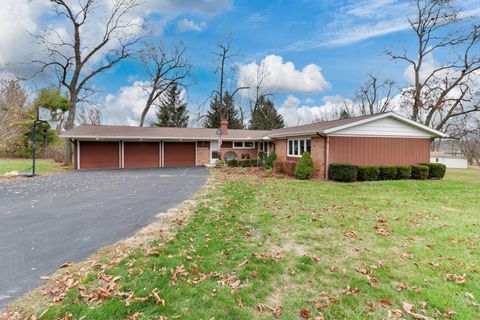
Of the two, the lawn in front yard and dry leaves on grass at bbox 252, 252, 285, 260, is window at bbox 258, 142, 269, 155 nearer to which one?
the lawn in front yard

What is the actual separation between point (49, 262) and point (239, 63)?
30.7 m

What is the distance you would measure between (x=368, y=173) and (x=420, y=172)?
3.15 metres

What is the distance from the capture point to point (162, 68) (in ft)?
93.8

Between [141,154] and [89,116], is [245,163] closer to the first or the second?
[141,154]

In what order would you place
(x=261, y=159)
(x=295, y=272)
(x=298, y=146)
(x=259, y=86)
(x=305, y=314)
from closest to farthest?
1. (x=305, y=314)
2. (x=295, y=272)
3. (x=298, y=146)
4. (x=261, y=159)
5. (x=259, y=86)

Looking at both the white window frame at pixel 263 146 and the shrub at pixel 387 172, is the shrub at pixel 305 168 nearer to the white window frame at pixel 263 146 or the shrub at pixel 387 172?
the shrub at pixel 387 172

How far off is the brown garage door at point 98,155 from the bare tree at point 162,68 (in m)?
8.98

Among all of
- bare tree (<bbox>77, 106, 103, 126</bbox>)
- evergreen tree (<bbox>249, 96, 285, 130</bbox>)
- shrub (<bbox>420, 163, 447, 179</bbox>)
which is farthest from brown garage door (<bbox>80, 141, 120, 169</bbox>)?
bare tree (<bbox>77, 106, 103, 126</bbox>)

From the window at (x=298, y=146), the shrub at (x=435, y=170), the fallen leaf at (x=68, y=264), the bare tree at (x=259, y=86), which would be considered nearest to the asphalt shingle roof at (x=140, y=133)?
the window at (x=298, y=146)

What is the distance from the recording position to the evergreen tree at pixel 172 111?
36.4 m

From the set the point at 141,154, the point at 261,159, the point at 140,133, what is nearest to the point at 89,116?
the point at 140,133

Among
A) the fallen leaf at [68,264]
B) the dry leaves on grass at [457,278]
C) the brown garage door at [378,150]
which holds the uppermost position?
the brown garage door at [378,150]

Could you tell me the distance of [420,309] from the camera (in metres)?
2.67

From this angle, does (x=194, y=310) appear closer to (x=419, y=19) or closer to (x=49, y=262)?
(x=49, y=262)
